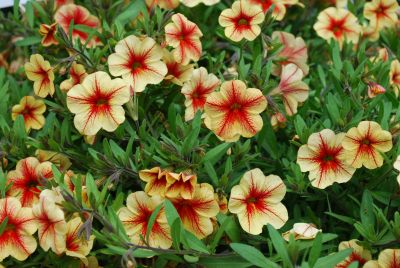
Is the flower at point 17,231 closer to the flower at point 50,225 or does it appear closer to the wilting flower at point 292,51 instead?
the flower at point 50,225

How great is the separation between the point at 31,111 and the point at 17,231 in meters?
0.50

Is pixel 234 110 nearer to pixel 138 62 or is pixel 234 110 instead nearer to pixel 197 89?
pixel 197 89

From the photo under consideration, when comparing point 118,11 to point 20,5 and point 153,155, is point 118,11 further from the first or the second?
point 153,155

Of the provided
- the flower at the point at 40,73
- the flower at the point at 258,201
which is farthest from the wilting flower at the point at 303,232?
the flower at the point at 40,73

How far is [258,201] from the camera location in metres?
1.69

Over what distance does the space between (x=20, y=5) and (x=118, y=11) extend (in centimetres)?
46

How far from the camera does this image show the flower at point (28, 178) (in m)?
1.79

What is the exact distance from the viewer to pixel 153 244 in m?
1.58

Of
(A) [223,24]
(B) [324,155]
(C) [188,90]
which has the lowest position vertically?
(B) [324,155]

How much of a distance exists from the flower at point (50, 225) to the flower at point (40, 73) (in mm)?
464

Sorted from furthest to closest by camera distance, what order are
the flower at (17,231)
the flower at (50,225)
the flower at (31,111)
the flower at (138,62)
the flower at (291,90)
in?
1. the flower at (31,111)
2. the flower at (291,90)
3. the flower at (138,62)
4. the flower at (17,231)
5. the flower at (50,225)

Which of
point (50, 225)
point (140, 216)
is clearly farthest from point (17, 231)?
point (140, 216)

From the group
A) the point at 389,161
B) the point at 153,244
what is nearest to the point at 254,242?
the point at 153,244

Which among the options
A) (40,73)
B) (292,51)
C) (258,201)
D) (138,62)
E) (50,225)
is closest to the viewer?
(50,225)
